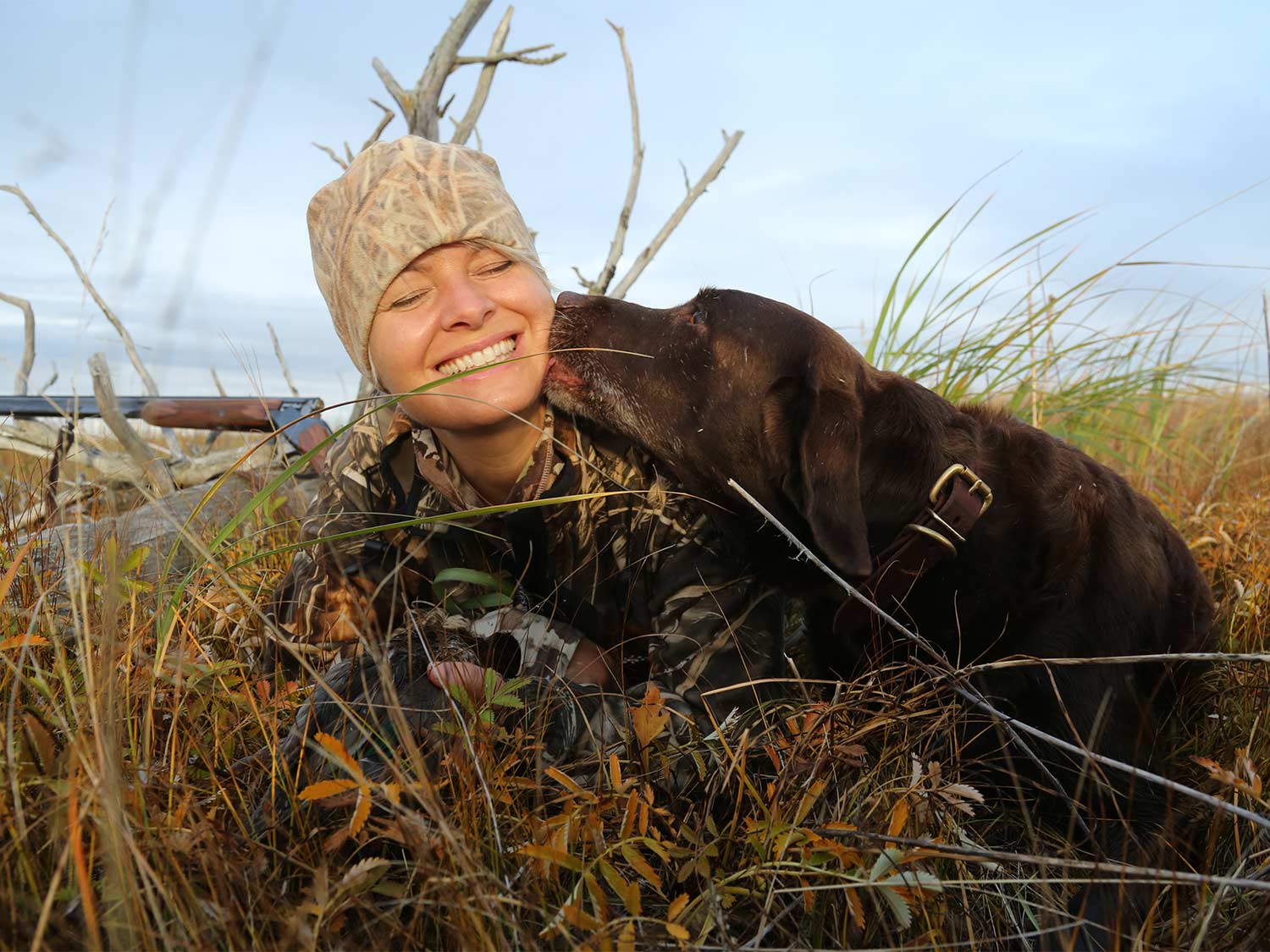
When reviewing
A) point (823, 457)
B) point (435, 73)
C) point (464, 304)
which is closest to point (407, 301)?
point (464, 304)

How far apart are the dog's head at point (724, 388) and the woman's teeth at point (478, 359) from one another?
0.17 metres

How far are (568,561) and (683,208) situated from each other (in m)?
3.28

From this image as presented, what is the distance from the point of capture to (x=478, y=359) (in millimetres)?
A: 2781

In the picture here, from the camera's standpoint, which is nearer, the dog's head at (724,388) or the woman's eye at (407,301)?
the dog's head at (724,388)

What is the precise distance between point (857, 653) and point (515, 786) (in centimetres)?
125

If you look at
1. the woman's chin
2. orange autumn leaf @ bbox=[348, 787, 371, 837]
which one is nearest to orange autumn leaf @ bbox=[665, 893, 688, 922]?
orange autumn leaf @ bbox=[348, 787, 371, 837]

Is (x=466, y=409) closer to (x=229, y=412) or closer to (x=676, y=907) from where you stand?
(x=676, y=907)

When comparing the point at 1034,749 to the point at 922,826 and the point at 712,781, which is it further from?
the point at 712,781

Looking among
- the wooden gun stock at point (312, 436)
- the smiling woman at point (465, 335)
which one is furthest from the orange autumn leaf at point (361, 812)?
the wooden gun stock at point (312, 436)

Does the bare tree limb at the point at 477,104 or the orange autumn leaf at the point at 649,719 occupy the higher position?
the bare tree limb at the point at 477,104

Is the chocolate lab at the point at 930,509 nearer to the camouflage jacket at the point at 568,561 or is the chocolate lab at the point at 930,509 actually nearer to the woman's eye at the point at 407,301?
the camouflage jacket at the point at 568,561

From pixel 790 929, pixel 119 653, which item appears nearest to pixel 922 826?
pixel 790 929

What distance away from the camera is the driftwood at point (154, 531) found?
2443 millimetres

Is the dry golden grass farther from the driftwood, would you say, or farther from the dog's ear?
the dog's ear
